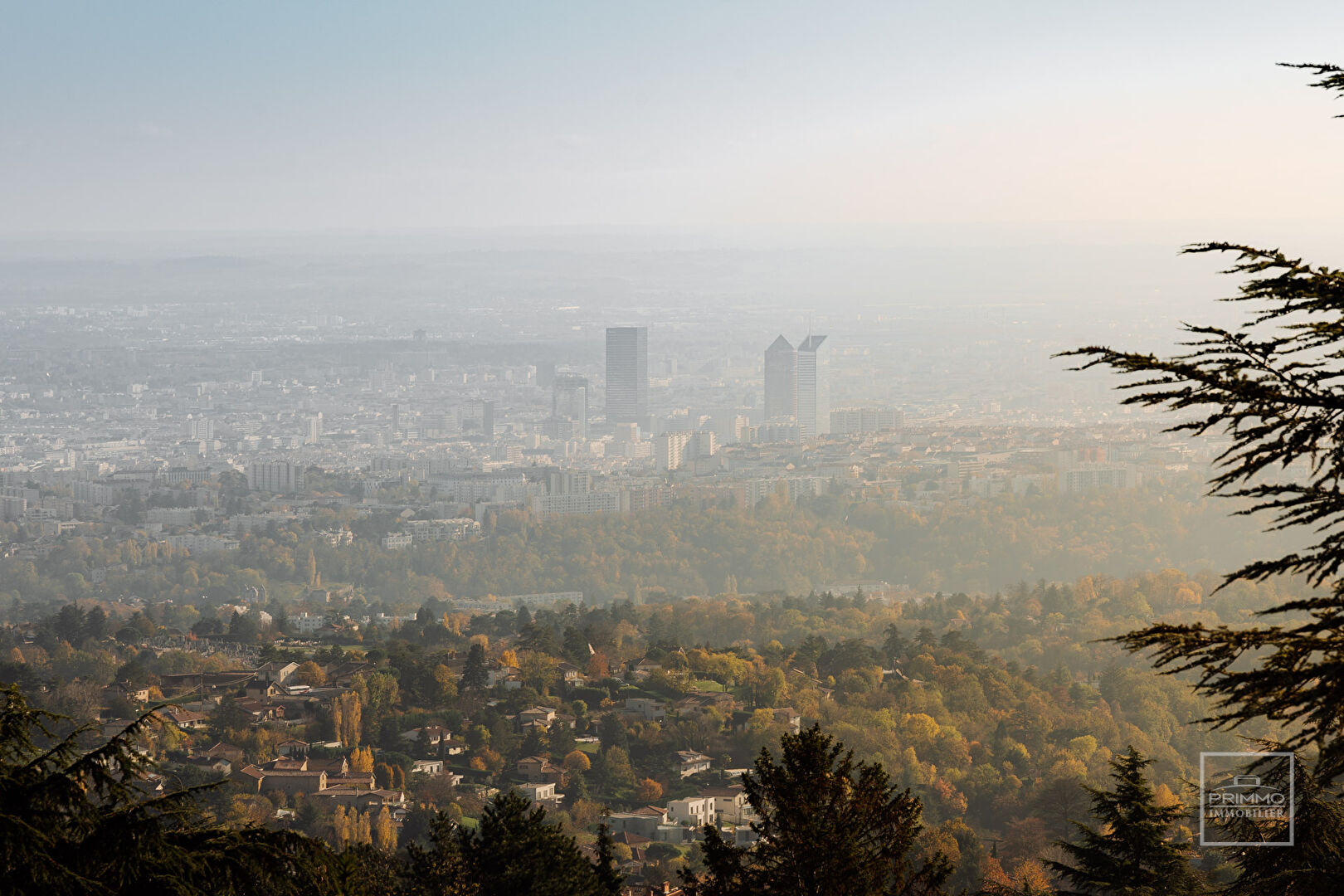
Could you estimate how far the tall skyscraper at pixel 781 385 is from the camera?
70812 mm

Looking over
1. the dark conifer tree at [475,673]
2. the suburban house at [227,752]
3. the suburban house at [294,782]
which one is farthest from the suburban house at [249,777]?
the dark conifer tree at [475,673]

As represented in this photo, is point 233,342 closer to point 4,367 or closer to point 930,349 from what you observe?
point 4,367

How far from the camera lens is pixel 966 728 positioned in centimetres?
2019

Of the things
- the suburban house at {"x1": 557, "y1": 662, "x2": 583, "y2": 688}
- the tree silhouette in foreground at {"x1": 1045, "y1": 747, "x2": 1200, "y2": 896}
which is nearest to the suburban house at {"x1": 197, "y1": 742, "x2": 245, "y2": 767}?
the suburban house at {"x1": 557, "y1": 662, "x2": 583, "y2": 688}

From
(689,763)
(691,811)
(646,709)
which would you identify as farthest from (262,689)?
(691,811)

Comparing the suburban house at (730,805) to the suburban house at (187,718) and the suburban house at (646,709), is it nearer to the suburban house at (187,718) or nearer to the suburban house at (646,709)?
the suburban house at (646,709)

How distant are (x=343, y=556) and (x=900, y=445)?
81.3ft

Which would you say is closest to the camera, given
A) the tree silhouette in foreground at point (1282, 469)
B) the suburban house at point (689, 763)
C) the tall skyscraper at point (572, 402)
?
the tree silhouette in foreground at point (1282, 469)

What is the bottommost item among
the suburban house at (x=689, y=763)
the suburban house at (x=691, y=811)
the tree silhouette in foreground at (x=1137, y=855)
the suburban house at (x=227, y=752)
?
the suburban house at (x=689, y=763)

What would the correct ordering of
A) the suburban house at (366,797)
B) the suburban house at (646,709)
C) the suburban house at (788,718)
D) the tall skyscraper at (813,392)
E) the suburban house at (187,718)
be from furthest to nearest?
the tall skyscraper at (813,392) → the suburban house at (646,709) → the suburban house at (788,718) → the suburban house at (187,718) → the suburban house at (366,797)

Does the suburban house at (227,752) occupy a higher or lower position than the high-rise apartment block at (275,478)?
higher

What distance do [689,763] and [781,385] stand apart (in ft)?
177

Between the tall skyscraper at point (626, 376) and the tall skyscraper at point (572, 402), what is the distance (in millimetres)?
1716

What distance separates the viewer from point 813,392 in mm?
71375
